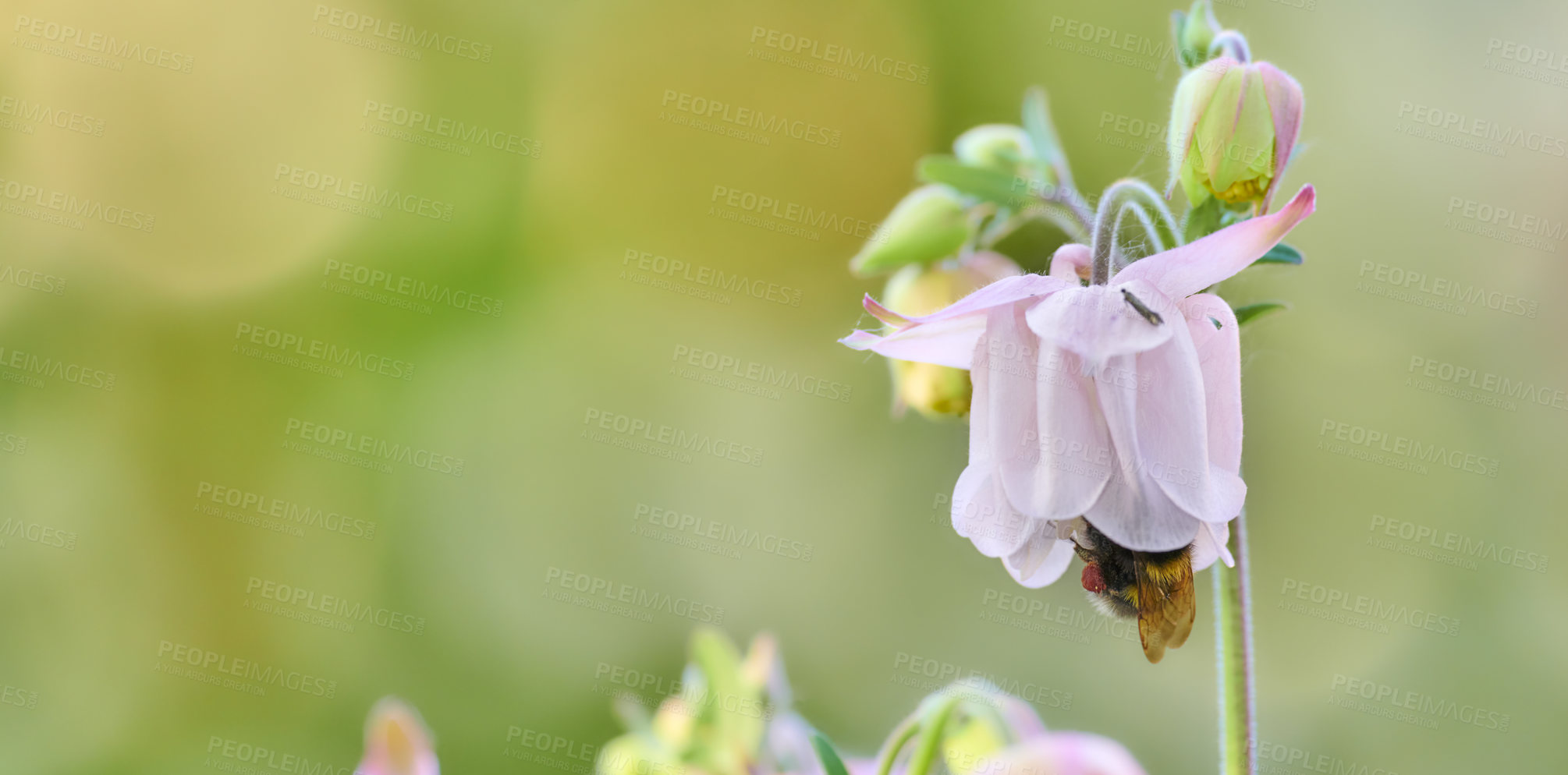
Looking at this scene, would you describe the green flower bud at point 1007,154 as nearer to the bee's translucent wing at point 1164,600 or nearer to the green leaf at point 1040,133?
the green leaf at point 1040,133

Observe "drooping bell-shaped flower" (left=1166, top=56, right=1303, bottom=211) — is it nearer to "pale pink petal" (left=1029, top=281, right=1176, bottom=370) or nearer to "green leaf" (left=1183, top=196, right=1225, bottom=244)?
"green leaf" (left=1183, top=196, right=1225, bottom=244)

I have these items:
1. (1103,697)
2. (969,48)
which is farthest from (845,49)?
(1103,697)

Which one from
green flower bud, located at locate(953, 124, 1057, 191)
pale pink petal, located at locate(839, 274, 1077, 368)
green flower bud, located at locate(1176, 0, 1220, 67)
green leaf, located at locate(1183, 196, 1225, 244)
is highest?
green flower bud, located at locate(1176, 0, 1220, 67)

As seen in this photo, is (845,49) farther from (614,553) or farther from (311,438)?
(311,438)

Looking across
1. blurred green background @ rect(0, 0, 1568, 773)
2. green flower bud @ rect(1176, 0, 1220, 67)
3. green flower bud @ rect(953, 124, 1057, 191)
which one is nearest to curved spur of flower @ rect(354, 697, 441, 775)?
green flower bud @ rect(953, 124, 1057, 191)

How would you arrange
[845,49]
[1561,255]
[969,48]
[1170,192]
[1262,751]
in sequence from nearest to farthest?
[1170,192] → [1262,751] → [1561,255] → [969,48] → [845,49]

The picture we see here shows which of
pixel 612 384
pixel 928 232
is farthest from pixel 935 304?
pixel 612 384
